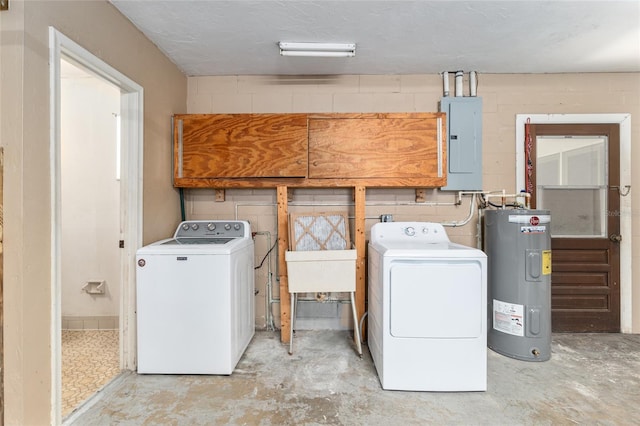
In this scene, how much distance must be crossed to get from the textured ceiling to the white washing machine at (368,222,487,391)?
155cm

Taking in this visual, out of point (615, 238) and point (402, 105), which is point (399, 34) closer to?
point (402, 105)

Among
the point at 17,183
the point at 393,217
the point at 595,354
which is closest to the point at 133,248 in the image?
the point at 17,183

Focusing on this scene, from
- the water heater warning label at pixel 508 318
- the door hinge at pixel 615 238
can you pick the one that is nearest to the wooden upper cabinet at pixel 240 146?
the water heater warning label at pixel 508 318

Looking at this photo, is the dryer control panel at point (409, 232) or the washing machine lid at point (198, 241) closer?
the washing machine lid at point (198, 241)

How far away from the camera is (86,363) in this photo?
2.25m

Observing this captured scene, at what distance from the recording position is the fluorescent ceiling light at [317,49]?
2301 millimetres

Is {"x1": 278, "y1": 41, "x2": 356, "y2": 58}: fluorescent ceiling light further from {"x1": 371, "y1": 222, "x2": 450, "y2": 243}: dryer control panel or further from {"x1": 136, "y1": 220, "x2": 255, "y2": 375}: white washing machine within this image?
{"x1": 136, "y1": 220, "x2": 255, "y2": 375}: white washing machine

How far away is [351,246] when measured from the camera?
2.68 m

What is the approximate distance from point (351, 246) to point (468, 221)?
45.0 inches

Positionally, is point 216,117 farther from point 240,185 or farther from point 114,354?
point 114,354

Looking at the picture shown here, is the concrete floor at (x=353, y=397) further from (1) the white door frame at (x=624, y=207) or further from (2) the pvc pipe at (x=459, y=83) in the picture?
(2) the pvc pipe at (x=459, y=83)

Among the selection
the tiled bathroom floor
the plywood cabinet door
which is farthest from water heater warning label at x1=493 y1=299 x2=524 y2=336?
the tiled bathroom floor

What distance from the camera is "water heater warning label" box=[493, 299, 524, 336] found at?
90.8 inches

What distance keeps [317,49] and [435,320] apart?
83.3 inches
